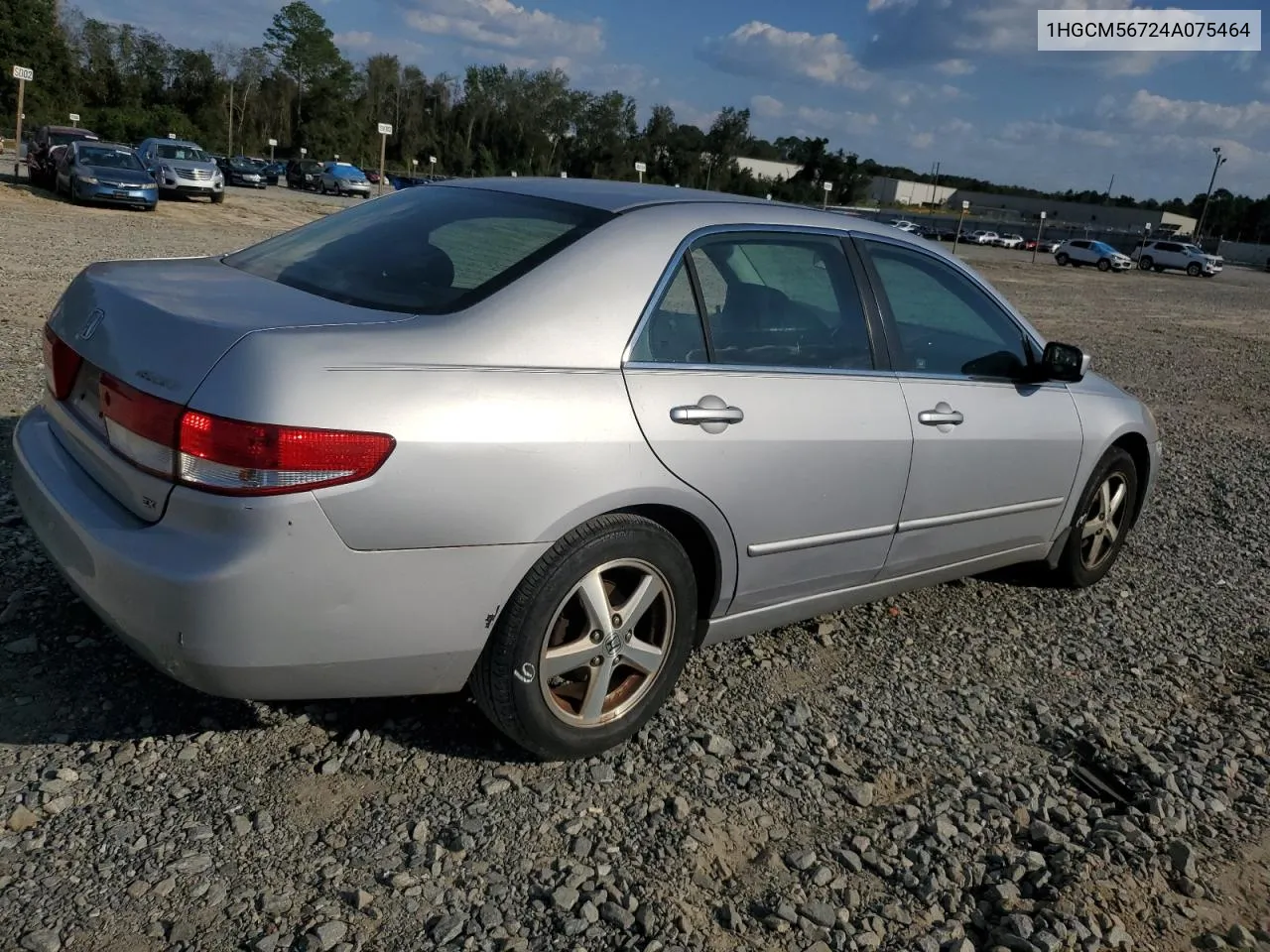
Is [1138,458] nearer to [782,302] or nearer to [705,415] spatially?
[782,302]

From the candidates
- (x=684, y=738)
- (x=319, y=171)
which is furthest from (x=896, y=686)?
(x=319, y=171)

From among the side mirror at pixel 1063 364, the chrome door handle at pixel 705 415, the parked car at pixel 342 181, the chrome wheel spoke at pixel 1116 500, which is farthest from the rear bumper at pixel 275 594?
the parked car at pixel 342 181

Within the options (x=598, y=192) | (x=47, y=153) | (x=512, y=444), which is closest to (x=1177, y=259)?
(x=47, y=153)

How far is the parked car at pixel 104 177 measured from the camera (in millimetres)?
24797

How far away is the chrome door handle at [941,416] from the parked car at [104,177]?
26.0m

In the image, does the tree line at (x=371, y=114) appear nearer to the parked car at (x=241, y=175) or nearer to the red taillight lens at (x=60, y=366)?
the parked car at (x=241, y=175)

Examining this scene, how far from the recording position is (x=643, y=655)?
3.04 metres

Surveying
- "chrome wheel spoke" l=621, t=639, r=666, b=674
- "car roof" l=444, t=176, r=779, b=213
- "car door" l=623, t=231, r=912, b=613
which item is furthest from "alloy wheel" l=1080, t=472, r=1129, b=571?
"chrome wheel spoke" l=621, t=639, r=666, b=674

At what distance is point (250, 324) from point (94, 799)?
1276 millimetres

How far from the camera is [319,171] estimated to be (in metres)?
54.8

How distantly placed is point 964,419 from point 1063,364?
66cm

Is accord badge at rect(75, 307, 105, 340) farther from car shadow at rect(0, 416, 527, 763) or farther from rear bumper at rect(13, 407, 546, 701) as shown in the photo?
car shadow at rect(0, 416, 527, 763)

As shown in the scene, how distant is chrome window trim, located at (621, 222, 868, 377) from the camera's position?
9.57ft

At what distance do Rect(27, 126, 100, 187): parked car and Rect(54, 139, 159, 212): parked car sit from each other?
136 cm
